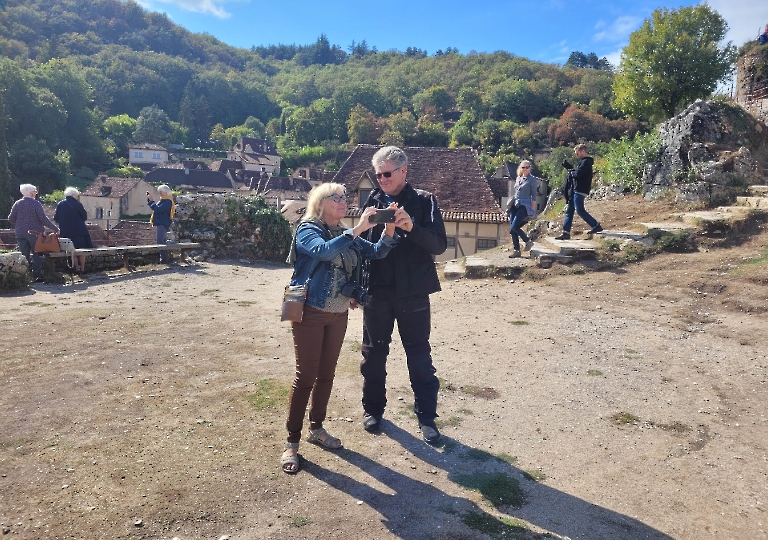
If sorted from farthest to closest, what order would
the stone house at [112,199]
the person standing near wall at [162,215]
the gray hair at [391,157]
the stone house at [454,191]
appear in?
the stone house at [112,199] < the stone house at [454,191] < the person standing near wall at [162,215] < the gray hair at [391,157]

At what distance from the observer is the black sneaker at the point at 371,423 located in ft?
13.0

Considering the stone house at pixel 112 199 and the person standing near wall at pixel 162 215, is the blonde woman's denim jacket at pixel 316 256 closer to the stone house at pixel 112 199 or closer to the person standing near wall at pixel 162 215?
the person standing near wall at pixel 162 215

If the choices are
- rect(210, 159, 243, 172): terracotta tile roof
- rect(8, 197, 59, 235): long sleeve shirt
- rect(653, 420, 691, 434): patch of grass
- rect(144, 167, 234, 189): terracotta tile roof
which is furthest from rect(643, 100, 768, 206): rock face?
rect(210, 159, 243, 172): terracotta tile roof

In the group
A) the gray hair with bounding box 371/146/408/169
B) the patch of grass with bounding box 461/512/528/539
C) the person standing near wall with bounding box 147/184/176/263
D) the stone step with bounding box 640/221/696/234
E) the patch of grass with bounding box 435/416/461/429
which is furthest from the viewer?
the person standing near wall with bounding box 147/184/176/263

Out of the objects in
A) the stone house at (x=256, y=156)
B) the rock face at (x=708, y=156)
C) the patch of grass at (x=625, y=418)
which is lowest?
the patch of grass at (x=625, y=418)

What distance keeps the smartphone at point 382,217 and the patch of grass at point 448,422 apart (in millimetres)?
1824

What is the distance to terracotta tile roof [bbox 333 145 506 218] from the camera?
21.0 metres

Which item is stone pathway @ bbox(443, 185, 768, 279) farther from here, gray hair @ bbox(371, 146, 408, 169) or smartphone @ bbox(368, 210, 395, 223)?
smartphone @ bbox(368, 210, 395, 223)

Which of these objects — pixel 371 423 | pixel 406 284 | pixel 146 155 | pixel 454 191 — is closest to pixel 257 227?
pixel 454 191

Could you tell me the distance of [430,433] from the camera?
3.81 meters

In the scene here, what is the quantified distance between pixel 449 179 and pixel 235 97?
148726 millimetres

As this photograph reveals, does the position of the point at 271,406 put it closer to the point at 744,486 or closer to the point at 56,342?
the point at 56,342

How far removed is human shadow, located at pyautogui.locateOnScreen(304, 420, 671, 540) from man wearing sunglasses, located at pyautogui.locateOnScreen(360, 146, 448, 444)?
440 millimetres

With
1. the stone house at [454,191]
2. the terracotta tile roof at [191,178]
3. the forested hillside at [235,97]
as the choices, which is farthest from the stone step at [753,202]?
the terracotta tile roof at [191,178]
